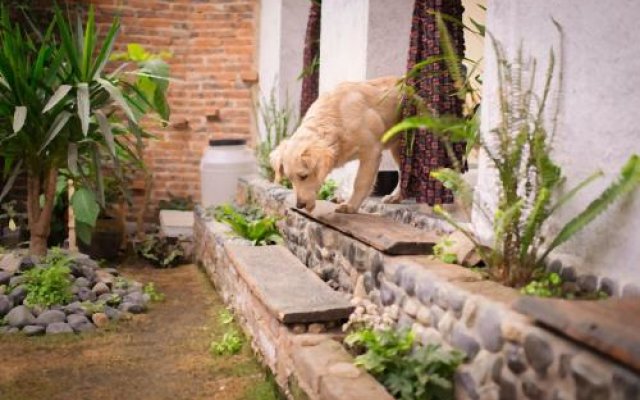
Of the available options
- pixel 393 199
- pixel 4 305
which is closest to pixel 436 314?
pixel 393 199

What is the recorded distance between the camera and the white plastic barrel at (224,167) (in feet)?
21.3

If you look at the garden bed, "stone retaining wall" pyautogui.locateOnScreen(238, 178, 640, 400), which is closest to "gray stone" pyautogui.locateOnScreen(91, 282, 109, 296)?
the garden bed

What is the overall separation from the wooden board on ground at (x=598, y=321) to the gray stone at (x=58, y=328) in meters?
3.00

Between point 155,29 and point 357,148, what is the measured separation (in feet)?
15.3

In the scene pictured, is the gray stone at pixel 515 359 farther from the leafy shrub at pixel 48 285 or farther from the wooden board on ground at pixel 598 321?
the leafy shrub at pixel 48 285

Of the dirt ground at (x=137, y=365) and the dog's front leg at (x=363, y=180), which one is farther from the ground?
the dog's front leg at (x=363, y=180)

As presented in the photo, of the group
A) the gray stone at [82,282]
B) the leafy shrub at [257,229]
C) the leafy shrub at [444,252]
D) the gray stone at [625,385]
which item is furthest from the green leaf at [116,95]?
the gray stone at [625,385]

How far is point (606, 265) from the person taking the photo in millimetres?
2051

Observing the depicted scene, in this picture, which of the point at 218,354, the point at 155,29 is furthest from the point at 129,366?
the point at 155,29

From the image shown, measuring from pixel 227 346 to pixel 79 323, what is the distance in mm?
1060

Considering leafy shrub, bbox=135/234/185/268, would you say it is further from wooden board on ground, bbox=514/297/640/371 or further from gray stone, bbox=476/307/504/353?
wooden board on ground, bbox=514/297/640/371

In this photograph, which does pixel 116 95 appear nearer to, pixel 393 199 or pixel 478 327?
pixel 393 199

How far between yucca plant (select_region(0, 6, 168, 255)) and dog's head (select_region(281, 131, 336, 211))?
4.84 ft

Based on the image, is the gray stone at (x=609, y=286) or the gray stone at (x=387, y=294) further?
the gray stone at (x=387, y=294)
